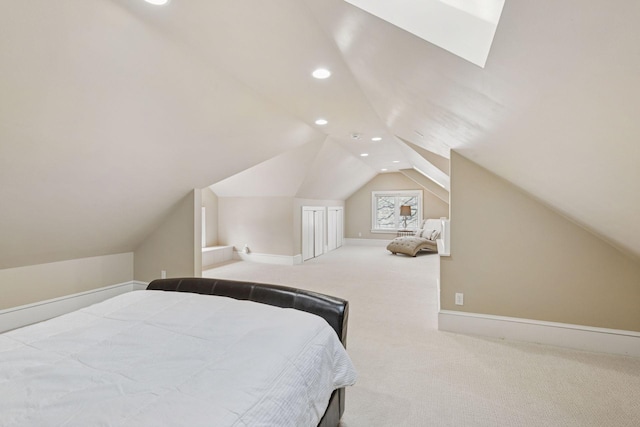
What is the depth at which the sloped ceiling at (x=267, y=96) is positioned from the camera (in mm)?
1014

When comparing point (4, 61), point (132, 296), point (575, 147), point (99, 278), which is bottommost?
point (99, 278)

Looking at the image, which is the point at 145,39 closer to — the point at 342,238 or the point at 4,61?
the point at 4,61

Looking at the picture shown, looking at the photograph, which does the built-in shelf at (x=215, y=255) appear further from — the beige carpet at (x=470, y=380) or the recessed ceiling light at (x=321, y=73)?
the recessed ceiling light at (x=321, y=73)

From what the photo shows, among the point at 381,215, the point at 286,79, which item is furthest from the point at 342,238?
the point at 286,79

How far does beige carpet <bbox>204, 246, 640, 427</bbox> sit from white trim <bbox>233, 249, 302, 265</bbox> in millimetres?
2952

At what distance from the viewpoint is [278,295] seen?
74.6 inches

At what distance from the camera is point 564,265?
263cm

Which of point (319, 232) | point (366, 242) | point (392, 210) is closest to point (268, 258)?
point (319, 232)

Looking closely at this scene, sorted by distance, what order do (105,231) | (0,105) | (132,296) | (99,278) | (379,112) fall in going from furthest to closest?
(99,278), (105,231), (379,112), (132,296), (0,105)

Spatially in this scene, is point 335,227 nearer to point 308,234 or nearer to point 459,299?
point 308,234

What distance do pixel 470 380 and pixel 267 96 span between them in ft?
9.69

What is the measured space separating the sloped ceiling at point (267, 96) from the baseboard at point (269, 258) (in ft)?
10.9

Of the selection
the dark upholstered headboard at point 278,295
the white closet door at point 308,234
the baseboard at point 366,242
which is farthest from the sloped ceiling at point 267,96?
the baseboard at point 366,242

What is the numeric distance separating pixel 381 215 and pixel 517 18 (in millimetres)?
8692
